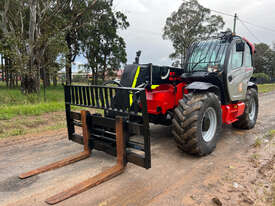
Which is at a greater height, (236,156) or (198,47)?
(198,47)

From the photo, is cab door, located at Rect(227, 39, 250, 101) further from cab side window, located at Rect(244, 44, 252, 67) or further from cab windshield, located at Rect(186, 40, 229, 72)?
cab windshield, located at Rect(186, 40, 229, 72)

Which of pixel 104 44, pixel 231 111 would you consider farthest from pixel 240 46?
pixel 104 44

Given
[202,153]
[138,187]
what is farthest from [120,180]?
[202,153]

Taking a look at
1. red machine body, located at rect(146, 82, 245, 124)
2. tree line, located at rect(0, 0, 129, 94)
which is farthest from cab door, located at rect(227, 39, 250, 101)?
tree line, located at rect(0, 0, 129, 94)

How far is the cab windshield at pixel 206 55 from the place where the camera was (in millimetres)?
4629

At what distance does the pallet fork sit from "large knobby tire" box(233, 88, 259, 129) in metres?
3.56

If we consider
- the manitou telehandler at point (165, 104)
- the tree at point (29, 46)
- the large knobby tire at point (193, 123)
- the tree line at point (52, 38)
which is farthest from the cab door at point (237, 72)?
the tree at point (29, 46)

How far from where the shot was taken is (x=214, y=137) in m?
4.14

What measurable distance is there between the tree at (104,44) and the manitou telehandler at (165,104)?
21915mm

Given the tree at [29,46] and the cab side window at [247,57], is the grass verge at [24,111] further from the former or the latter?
the cab side window at [247,57]

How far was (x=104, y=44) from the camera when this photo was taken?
1089 inches

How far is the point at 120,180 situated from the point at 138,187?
1.02ft

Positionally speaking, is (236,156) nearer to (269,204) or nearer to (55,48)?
(269,204)

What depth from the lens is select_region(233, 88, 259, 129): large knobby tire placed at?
5570 millimetres
